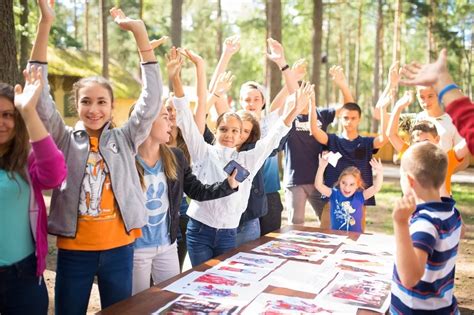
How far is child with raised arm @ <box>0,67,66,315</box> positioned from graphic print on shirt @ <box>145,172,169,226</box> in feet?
2.07

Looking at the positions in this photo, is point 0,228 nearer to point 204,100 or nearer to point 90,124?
point 90,124

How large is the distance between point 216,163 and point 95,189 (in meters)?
1.12

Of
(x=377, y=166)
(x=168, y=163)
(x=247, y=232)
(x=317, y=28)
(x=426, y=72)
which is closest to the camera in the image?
(x=426, y=72)

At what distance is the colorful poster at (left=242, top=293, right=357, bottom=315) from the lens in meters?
1.99

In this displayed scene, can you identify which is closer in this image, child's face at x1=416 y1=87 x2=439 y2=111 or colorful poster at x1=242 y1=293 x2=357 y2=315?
colorful poster at x1=242 y1=293 x2=357 y2=315

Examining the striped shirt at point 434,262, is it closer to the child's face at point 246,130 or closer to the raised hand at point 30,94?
the raised hand at point 30,94

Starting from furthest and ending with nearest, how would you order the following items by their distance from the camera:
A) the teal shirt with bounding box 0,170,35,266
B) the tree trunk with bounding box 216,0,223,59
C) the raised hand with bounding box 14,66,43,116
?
1. the tree trunk with bounding box 216,0,223,59
2. the teal shirt with bounding box 0,170,35,266
3. the raised hand with bounding box 14,66,43,116

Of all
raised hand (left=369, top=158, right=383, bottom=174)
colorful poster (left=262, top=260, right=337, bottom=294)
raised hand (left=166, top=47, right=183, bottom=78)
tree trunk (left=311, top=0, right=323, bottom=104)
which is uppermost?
tree trunk (left=311, top=0, right=323, bottom=104)

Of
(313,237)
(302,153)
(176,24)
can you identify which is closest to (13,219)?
(313,237)

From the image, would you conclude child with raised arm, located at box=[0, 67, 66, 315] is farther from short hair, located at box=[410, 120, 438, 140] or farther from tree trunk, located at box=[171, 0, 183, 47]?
tree trunk, located at box=[171, 0, 183, 47]

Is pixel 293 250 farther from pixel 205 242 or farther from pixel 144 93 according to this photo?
pixel 144 93

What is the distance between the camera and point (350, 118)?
4547 mm

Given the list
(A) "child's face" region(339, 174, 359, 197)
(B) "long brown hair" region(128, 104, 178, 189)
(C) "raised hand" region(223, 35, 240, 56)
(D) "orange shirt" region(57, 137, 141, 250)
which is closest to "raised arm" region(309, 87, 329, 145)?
(A) "child's face" region(339, 174, 359, 197)

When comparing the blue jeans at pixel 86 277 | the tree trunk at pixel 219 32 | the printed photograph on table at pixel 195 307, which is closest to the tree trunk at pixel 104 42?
the tree trunk at pixel 219 32
